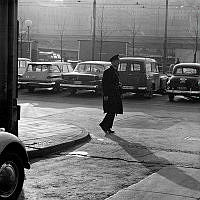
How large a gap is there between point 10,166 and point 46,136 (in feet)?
15.7

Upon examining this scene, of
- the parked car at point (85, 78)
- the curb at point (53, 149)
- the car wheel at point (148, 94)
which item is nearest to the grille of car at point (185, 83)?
the car wheel at point (148, 94)

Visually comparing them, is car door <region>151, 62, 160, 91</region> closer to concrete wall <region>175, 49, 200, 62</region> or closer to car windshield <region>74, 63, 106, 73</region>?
car windshield <region>74, 63, 106, 73</region>

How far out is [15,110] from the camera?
7.23 metres

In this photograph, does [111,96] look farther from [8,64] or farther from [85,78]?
[85,78]

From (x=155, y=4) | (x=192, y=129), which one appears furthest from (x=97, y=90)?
(x=155, y=4)

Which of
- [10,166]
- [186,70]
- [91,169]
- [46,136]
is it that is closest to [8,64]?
[10,166]

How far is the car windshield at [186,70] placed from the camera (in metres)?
22.7

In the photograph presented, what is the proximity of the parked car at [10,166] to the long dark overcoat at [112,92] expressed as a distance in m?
6.31

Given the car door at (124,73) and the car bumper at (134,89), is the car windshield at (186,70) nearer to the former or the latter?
the car bumper at (134,89)

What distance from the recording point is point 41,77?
24844 millimetres

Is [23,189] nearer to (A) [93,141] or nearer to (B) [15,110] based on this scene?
(B) [15,110]

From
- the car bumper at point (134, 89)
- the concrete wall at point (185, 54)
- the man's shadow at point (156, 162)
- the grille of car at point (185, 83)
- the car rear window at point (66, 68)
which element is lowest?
the man's shadow at point (156, 162)

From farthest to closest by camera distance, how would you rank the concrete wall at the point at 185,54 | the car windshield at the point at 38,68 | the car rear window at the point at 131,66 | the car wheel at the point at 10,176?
the concrete wall at the point at 185,54, the car windshield at the point at 38,68, the car rear window at the point at 131,66, the car wheel at the point at 10,176

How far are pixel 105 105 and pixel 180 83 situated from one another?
1037 centimetres
